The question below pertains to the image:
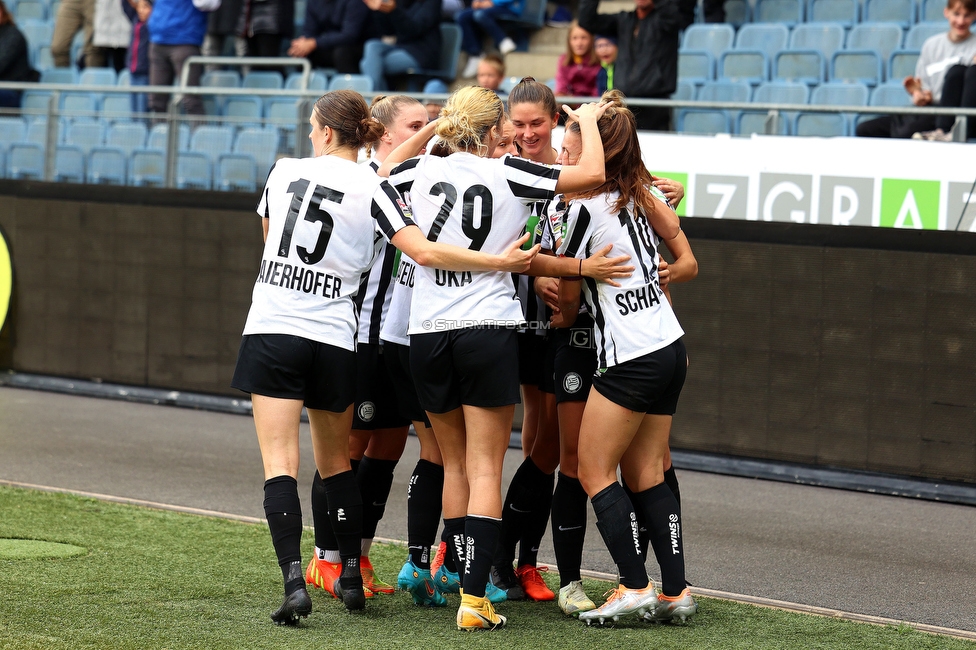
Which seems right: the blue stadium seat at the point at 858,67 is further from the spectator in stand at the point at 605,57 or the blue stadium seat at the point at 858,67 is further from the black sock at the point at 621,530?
the black sock at the point at 621,530

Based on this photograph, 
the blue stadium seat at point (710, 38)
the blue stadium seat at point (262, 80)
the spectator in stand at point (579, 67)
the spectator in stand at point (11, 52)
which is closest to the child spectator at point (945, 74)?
the blue stadium seat at point (710, 38)

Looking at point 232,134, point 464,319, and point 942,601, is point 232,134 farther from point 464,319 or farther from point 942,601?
point 942,601

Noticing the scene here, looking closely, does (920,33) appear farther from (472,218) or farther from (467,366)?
(467,366)

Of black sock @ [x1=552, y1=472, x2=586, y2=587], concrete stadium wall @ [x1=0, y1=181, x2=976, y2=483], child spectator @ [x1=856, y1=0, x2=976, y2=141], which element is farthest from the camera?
child spectator @ [x1=856, y1=0, x2=976, y2=141]

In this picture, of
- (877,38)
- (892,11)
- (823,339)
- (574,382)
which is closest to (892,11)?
(892,11)

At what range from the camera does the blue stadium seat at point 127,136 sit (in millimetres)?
10258

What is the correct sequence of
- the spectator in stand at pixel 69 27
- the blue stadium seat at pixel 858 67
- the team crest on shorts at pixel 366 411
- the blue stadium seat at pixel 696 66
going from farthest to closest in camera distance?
the spectator in stand at pixel 69 27
the blue stadium seat at pixel 696 66
the blue stadium seat at pixel 858 67
the team crest on shorts at pixel 366 411

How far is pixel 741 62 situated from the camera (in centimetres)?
1075

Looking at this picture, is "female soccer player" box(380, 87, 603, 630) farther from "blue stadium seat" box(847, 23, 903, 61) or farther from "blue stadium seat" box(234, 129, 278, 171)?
Result: "blue stadium seat" box(847, 23, 903, 61)

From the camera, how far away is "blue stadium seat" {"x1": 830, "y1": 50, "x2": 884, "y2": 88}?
1012cm

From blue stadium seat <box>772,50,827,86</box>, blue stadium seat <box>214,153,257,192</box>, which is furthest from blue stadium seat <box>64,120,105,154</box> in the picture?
blue stadium seat <box>772,50,827,86</box>

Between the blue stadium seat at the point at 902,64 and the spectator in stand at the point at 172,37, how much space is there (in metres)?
6.64

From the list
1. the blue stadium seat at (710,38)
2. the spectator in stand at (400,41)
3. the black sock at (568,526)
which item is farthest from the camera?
the spectator in stand at (400,41)

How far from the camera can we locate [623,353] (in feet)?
15.2
